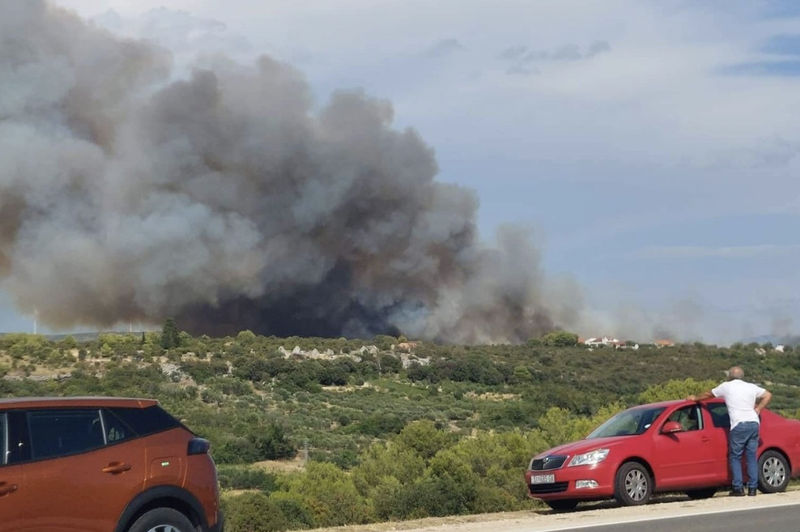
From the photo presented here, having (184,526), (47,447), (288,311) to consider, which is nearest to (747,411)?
(184,526)

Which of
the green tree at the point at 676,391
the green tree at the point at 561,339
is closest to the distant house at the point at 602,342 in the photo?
the green tree at the point at 561,339

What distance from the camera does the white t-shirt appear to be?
523 inches

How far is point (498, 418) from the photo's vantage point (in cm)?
3584

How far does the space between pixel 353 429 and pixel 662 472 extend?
22.3m

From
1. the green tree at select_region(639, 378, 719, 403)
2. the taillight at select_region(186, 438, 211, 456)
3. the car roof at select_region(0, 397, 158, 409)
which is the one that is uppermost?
the car roof at select_region(0, 397, 158, 409)

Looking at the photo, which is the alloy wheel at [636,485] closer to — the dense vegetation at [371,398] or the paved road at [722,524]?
the paved road at [722,524]

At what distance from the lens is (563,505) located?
13406mm

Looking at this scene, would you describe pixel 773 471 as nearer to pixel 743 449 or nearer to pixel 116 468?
pixel 743 449

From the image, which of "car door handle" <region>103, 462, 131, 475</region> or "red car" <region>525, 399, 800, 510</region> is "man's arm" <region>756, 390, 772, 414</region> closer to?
"red car" <region>525, 399, 800, 510</region>

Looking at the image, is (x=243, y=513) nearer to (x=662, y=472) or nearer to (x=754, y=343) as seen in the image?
(x=662, y=472)

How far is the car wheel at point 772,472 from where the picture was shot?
540 inches

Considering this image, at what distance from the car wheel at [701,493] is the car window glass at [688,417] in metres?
0.93

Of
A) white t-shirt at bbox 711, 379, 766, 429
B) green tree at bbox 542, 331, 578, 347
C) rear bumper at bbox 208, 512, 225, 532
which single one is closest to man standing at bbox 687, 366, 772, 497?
white t-shirt at bbox 711, 379, 766, 429

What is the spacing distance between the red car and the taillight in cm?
627
